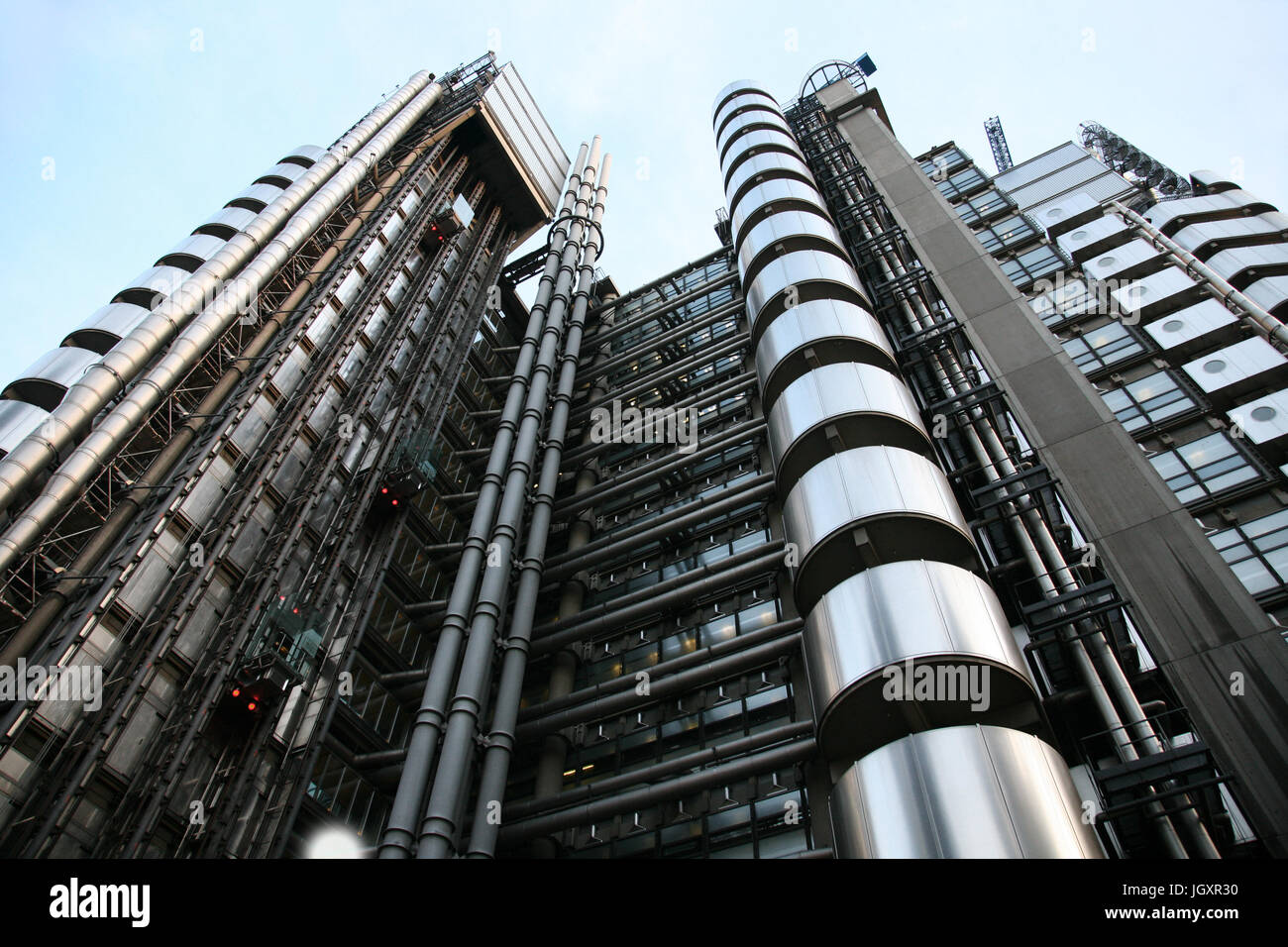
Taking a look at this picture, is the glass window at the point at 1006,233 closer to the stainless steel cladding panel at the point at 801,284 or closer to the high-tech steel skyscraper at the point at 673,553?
the high-tech steel skyscraper at the point at 673,553

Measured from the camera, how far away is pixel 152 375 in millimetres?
27297

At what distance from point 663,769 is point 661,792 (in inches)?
31.4

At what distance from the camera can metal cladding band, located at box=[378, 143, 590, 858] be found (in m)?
20.5

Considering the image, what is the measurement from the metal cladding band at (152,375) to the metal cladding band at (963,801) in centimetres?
2027

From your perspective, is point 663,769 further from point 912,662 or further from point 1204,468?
point 1204,468

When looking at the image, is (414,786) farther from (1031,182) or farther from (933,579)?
(1031,182)

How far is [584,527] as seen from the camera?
3297cm

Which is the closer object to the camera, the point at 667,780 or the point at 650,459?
the point at 667,780

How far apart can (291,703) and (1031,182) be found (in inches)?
2001

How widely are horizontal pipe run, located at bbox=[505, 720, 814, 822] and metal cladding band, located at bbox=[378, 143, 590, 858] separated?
2888mm

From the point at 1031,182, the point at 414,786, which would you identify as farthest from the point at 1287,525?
the point at 1031,182

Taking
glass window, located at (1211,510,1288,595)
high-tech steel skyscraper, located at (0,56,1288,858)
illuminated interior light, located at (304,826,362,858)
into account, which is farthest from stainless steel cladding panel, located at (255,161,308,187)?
glass window, located at (1211,510,1288,595)

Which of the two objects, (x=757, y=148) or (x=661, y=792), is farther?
(x=757, y=148)

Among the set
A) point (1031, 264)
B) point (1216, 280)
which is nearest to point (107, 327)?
point (1031, 264)
